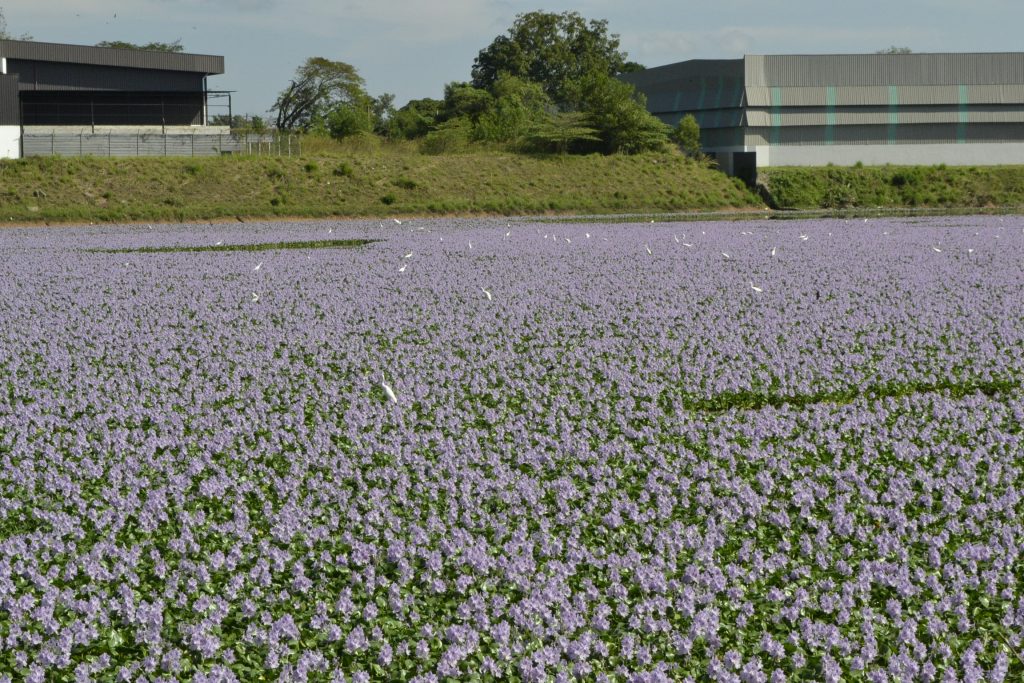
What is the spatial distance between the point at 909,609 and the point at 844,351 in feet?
23.6

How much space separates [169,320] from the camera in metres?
→ 15.3

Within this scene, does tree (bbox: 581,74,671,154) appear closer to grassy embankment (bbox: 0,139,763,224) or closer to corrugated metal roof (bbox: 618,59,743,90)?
grassy embankment (bbox: 0,139,763,224)

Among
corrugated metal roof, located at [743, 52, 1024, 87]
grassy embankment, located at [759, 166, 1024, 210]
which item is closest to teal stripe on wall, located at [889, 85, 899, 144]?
corrugated metal roof, located at [743, 52, 1024, 87]

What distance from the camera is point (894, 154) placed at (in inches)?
3024

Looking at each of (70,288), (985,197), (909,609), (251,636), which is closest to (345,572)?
(251,636)

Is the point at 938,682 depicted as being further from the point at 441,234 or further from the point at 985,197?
the point at 985,197

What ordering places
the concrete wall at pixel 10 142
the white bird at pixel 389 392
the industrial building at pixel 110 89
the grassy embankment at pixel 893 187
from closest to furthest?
the white bird at pixel 389 392 → the concrete wall at pixel 10 142 → the grassy embankment at pixel 893 187 → the industrial building at pixel 110 89

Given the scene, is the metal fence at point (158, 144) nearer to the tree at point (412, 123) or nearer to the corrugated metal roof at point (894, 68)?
the tree at point (412, 123)

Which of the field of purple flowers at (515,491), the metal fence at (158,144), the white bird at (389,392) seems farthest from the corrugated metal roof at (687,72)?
the white bird at (389,392)

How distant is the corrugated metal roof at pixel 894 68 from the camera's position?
76.4 meters

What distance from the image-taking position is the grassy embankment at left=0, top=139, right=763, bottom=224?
49.9 m

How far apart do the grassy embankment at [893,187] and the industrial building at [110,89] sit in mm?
31264

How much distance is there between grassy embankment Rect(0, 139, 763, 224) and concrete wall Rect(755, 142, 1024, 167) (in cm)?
1261

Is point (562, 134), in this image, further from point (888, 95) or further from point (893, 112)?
point (893, 112)
